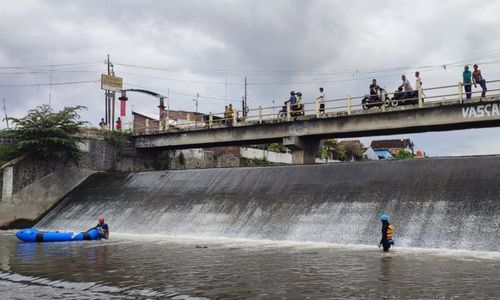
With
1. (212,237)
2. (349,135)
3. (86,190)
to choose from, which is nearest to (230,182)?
(212,237)

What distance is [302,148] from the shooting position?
3238cm

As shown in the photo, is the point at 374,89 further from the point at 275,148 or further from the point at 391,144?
the point at 391,144

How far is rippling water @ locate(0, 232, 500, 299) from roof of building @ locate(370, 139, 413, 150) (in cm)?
9813

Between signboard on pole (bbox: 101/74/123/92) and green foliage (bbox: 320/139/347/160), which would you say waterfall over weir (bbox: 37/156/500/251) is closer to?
signboard on pole (bbox: 101/74/123/92)

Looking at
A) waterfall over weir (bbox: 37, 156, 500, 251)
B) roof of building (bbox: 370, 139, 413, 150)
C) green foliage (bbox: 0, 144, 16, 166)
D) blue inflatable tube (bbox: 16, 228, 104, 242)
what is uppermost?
roof of building (bbox: 370, 139, 413, 150)

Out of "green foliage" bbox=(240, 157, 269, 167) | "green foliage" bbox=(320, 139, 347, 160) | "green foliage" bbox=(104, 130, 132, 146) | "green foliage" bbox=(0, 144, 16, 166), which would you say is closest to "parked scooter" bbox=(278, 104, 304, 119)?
"green foliage" bbox=(104, 130, 132, 146)

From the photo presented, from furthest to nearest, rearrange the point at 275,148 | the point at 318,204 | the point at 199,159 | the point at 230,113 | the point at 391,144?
the point at 391,144 < the point at 275,148 < the point at 199,159 < the point at 230,113 < the point at 318,204

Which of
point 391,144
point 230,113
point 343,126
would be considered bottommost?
point 343,126

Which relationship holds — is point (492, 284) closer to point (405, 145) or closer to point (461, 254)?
point (461, 254)

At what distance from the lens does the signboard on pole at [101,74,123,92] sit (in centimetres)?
5516

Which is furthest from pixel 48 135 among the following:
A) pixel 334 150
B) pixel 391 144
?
pixel 391 144

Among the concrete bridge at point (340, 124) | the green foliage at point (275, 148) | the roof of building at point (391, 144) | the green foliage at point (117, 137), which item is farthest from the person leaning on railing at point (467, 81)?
the roof of building at point (391, 144)

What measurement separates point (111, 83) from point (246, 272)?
47.2m

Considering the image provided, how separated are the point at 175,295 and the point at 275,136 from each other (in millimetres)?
23566
